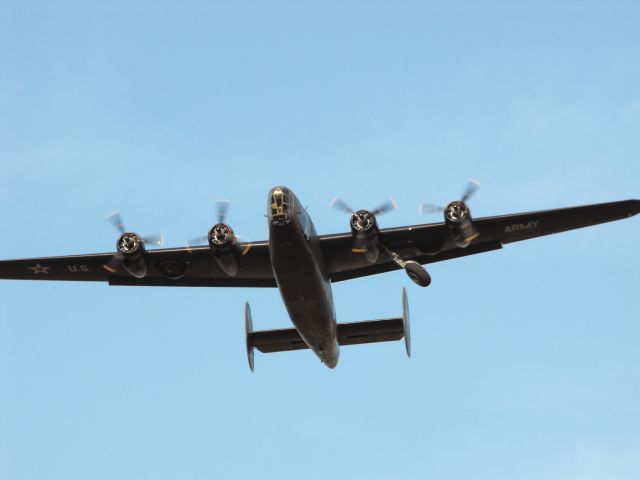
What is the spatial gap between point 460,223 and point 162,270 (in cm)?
1189

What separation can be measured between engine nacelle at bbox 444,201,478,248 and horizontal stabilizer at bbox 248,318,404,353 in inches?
227

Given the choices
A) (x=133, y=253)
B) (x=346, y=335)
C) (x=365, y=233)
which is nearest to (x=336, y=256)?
(x=365, y=233)

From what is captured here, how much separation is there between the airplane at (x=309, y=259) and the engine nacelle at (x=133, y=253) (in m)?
0.04

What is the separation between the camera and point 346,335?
3709cm

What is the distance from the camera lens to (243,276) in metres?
36.6

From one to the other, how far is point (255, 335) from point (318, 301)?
5294 mm

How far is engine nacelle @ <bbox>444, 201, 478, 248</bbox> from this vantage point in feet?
105

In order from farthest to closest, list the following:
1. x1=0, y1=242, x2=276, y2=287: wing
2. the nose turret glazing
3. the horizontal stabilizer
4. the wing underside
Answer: the horizontal stabilizer, x1=0, y1=242, x2=276, y2=287: wing, the wing underside, the nose turret glazing

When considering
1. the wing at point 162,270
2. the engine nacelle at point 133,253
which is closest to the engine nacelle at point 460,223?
the wing at point 162,270

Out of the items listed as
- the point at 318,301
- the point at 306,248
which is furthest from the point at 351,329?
the point at 306,248

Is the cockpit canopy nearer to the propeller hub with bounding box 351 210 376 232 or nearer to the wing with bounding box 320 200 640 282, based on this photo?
the propeller hub with bounding box 351 210 376 232

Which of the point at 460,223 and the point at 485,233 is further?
the point at 485,233

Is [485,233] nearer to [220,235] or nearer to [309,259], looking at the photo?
[309,259]

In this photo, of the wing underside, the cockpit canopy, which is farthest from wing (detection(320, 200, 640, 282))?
the cockpit canopy
